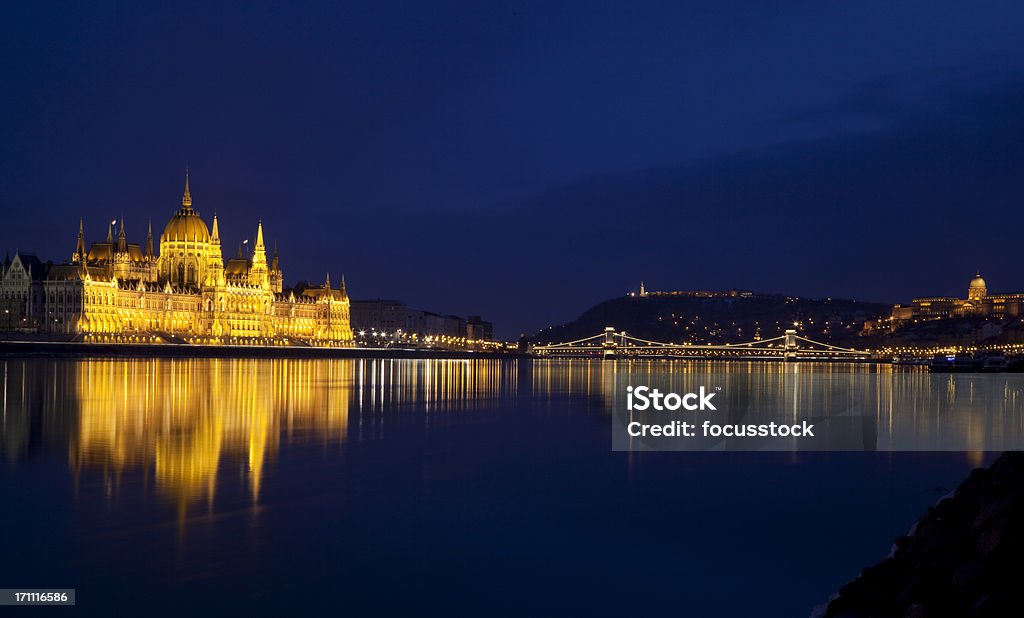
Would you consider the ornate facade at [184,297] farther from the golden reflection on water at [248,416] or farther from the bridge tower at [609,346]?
the golden reflection on water at [248,416]

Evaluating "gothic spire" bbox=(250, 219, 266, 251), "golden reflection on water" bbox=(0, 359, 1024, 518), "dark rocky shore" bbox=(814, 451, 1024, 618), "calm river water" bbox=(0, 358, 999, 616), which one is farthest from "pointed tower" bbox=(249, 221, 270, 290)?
"dark rocky shore" bbox=(814, 451, 1024, 618)

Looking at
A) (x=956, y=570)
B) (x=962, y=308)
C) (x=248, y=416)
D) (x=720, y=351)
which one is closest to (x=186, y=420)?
(x=248, y=416)

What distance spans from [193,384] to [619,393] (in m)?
14.9

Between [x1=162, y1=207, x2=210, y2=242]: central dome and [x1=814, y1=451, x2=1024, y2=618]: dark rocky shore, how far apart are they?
4798 inches

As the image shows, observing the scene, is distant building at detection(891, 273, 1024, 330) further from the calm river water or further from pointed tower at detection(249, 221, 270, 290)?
the calm river water

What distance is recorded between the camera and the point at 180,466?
1402 cm

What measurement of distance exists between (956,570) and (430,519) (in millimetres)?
5872

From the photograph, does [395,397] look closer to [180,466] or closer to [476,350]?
[180,466]

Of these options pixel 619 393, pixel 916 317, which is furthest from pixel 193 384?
pixel 916 317

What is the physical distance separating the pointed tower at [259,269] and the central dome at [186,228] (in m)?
6.55

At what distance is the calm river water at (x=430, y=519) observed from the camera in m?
8.35

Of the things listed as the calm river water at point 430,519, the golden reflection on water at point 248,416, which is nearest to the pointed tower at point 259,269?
the golden reflection on water at point 248,416

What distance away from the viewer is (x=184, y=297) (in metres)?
115

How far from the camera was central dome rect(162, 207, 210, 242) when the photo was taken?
406ft
